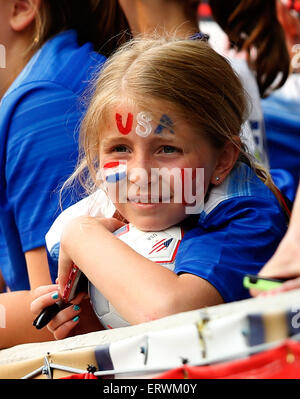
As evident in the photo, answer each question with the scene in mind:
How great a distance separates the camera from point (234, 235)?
118 centimetres

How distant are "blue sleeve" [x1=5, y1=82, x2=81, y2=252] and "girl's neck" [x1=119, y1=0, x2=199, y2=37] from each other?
37 centimetres

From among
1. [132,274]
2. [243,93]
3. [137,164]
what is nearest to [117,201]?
[137,164]

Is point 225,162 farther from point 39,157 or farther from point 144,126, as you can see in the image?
point 39,157

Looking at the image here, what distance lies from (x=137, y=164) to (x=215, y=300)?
0.89ft

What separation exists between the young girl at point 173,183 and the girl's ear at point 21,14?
22.4 inches

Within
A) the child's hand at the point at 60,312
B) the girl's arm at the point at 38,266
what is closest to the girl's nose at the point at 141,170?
the child's hand at the point at 60,312

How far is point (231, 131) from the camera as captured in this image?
1284mm

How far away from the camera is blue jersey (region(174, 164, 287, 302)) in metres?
1.12

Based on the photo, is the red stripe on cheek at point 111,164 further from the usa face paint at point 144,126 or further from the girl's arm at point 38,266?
the girl's arm at point 38,266

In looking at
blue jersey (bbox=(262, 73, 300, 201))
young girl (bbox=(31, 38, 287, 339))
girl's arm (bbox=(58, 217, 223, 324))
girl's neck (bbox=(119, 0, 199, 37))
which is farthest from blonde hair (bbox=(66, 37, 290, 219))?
blue jersey (bbox=(262, 73, 300, 201))
